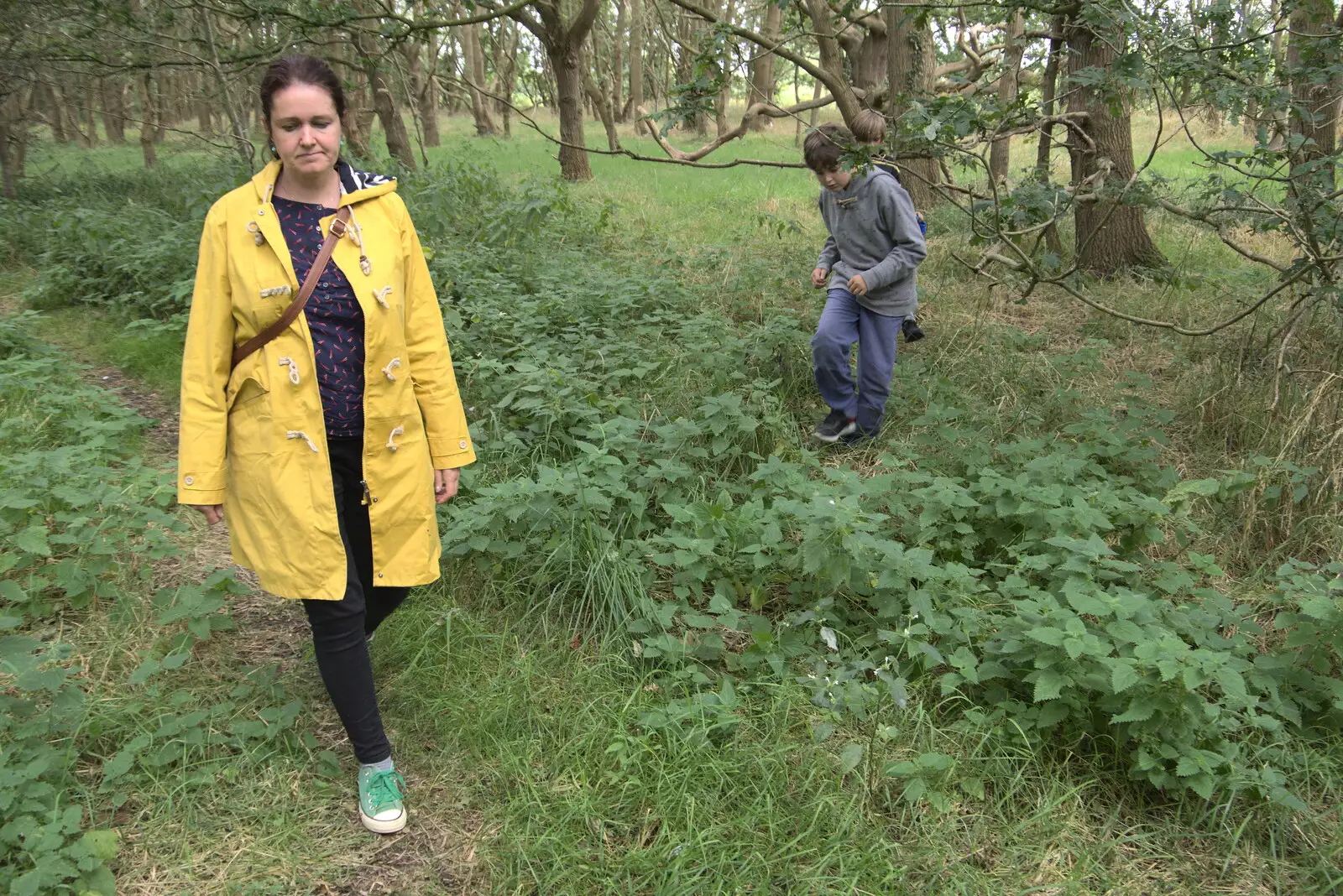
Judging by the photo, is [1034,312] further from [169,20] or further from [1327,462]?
[169,20]

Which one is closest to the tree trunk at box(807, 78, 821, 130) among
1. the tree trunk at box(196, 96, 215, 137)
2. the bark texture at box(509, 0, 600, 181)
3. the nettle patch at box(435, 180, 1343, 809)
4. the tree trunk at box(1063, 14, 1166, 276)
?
the nettle patch at box(435, 180, 1343, 809)

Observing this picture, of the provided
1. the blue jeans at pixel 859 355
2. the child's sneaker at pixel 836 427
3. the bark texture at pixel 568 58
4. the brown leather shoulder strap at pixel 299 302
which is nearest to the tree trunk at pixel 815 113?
the blue jeans at pixel 859 355

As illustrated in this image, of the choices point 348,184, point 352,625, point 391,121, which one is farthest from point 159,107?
point 352,625

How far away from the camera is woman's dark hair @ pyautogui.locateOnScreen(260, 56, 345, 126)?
6.90ft

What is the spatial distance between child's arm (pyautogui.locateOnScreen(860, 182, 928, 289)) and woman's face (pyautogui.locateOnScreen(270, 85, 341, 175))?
293 centimetres

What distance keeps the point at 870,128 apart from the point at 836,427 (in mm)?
1556

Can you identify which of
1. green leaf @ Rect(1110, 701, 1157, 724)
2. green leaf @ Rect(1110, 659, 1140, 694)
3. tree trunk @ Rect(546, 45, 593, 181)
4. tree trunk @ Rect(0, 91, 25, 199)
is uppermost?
tree trunk @ Rect(546, 45, 593, 181)

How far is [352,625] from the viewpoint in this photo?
2.30m

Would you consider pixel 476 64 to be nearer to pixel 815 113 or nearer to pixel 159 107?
pixel 815 113

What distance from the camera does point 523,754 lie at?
2.60m

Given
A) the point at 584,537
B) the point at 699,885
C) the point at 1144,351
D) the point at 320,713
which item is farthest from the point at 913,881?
the point at 1144,351

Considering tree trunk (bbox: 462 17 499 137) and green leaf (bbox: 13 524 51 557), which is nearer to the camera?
green leaf (bbox: 13 524 51 557)

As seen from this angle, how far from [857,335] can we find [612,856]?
3173mm

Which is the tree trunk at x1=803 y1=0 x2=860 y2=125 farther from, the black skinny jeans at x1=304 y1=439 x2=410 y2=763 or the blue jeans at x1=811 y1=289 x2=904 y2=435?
the black skinny jeans at x1=304 y1=439 x2=410 y2=763
